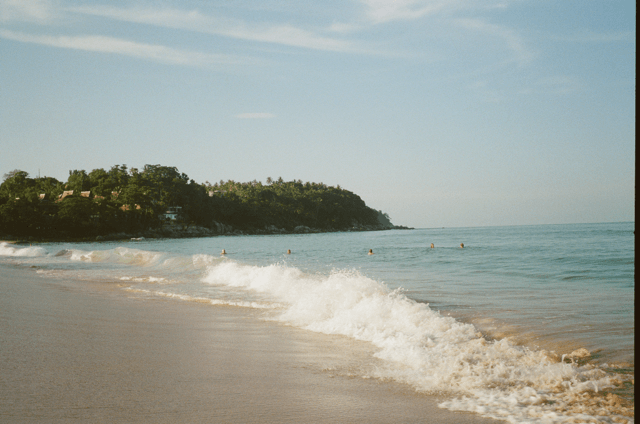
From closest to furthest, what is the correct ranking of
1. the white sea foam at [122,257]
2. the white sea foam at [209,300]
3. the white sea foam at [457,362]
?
the white sea foam at [457,362], the white sea foam at [209,300], the white sea foam at [122,257]

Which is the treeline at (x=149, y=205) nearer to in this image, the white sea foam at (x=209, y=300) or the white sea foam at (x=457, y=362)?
the white sea foam at (x=209, y=300)

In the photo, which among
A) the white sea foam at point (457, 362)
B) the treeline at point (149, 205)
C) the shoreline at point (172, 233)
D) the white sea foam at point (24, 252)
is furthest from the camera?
the treeline at point (149, 205)

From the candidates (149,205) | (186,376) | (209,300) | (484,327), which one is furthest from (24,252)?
(149,205)

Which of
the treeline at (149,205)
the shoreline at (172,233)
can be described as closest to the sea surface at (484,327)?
the shoreline at (172,233)

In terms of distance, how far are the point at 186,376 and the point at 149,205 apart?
100 metres

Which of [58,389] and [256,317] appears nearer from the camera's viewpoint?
[58,389]

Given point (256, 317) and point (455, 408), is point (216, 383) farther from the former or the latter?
point (256, 317)

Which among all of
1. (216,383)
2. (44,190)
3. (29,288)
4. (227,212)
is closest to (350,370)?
(216,383)

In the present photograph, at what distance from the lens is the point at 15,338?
6.31 meters

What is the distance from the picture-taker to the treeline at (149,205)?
3049 inches

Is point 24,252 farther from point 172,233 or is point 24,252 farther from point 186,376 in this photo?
point 172,233

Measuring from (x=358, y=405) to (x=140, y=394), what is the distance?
78.7 inches

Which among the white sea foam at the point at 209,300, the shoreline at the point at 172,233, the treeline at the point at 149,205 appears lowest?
the shoreline at the point at 172,233

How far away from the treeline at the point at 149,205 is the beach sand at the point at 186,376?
3037 inches
